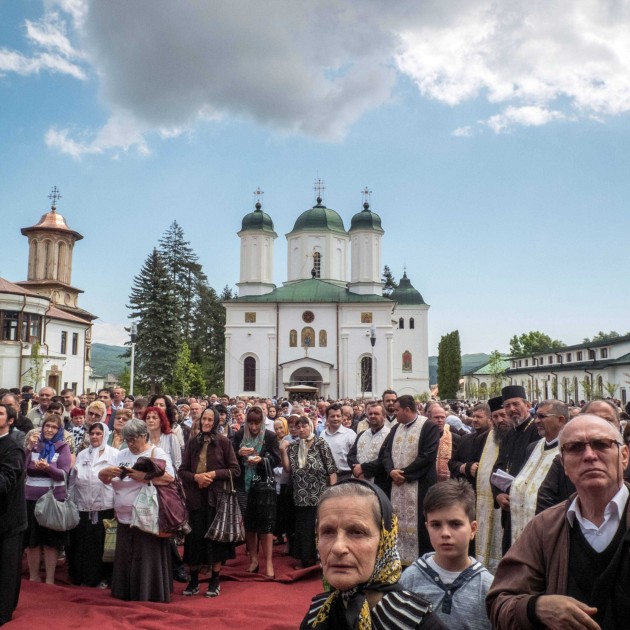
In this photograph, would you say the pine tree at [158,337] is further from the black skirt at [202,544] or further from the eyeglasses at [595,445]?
the eyeglasses at [595,445]

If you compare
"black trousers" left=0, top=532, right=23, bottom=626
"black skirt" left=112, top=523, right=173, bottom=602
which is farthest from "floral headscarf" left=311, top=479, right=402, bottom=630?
"black skirt" left=112, top=523, right=173, bottom=602

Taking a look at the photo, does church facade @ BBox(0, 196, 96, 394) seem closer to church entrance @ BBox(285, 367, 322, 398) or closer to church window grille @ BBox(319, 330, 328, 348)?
church entrance @ BBox(285, 367, 322, 398)

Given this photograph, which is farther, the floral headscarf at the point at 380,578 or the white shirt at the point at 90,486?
the white shirt at the point at 90,486

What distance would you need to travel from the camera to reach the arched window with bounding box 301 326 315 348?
5006 centimetres

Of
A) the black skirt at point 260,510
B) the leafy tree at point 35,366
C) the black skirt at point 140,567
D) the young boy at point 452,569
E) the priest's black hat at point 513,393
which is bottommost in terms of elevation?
the black skirt at point 140,567

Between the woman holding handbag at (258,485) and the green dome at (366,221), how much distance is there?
4937cm

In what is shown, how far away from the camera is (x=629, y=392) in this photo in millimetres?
35469

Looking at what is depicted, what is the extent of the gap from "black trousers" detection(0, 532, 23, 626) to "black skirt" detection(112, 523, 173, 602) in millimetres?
986

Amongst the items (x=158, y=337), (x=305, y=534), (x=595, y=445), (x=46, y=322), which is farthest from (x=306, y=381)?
(x=595, y=445)

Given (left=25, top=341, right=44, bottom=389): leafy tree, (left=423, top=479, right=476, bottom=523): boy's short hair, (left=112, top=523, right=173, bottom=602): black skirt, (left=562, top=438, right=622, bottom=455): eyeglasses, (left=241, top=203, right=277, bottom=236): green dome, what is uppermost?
(left=241, top=203, right=277, bottom=236): green dome

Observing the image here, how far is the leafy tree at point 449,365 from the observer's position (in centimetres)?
6431

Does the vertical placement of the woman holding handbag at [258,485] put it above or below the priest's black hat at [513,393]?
below

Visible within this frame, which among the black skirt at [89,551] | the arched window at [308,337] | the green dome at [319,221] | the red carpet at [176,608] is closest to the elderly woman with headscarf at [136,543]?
the red carpet at [176,608]

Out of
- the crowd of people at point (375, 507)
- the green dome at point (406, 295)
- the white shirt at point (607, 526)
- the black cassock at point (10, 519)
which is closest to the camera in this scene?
the crowd of people at point (375, 507)
